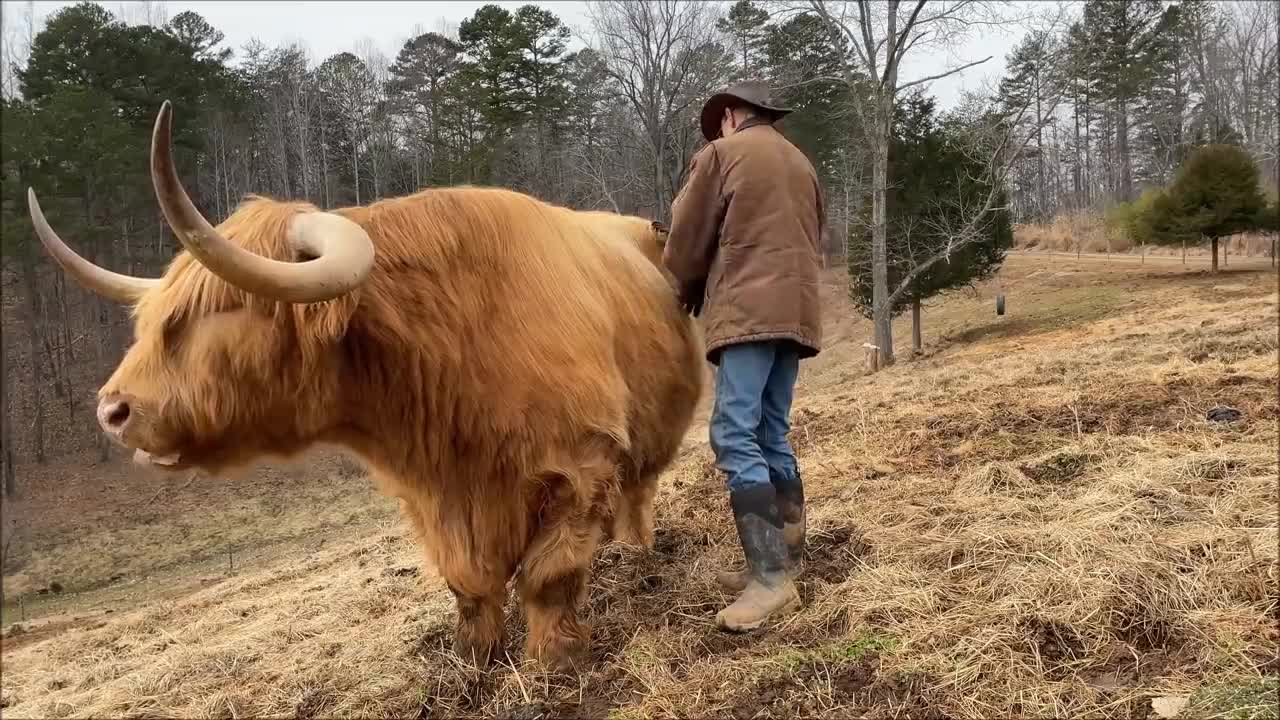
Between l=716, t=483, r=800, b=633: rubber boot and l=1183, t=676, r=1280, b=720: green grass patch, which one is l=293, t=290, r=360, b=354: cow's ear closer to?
l=716, t=483, r=800, b=633: rubber boot

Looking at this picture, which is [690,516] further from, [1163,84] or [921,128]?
[1163,84]

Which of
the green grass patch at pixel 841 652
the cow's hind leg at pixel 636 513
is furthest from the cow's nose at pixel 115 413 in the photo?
the green grass patch at pixel 841 652

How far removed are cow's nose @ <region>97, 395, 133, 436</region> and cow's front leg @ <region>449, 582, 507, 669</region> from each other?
1.34 m

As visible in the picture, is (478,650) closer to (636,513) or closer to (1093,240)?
(636,513)

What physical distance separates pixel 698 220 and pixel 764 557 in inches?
55.2

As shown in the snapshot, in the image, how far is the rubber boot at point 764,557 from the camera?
3072 millimetres

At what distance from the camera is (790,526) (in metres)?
3.55

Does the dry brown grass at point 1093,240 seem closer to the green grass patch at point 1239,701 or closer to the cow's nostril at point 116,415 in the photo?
the green grass patch at point 1239,701

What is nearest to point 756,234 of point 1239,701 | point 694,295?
point 694,295

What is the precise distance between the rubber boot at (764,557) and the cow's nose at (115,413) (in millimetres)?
2156

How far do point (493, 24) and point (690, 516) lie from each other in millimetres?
21789

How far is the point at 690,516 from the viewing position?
4.78 meters

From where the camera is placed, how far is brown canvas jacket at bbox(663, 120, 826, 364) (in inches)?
119

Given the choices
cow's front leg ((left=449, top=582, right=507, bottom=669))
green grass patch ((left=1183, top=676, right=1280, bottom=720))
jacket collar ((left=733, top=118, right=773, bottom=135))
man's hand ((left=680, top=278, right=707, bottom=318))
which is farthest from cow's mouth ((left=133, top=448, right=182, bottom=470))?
green grass patch ((left=1183, top=676, right=1280, bottom=720))
